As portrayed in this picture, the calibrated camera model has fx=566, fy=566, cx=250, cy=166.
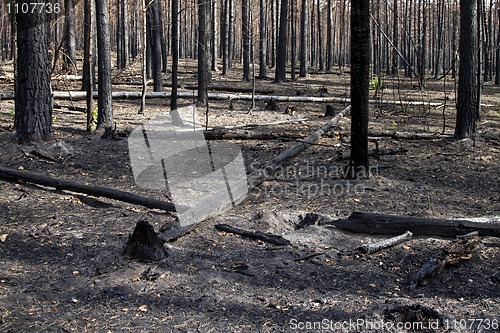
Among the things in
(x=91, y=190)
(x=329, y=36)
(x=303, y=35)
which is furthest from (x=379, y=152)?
(x=329, y=36)

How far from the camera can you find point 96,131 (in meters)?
10.5

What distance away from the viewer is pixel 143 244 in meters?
4.67

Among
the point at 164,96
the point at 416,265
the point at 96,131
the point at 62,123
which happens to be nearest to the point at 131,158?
the point at 96,131

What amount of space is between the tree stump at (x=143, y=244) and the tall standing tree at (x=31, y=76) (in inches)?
181

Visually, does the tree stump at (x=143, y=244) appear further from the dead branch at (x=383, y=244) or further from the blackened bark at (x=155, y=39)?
the blackened bark at (x=155, y=39)

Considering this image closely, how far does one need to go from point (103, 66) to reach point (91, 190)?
477cm

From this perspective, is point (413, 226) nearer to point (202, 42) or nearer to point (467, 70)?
point (467, 70)

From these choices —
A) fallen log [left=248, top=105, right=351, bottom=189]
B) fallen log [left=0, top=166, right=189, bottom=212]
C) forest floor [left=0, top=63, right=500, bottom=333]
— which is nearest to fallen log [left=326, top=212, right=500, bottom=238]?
forest floor [left=0, top=63, right=500, bottom=333]

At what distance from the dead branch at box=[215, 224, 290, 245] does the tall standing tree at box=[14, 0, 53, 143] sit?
4336 millimetres

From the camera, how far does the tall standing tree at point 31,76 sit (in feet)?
27.5

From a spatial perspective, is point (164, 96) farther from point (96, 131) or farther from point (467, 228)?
point (467, 228)

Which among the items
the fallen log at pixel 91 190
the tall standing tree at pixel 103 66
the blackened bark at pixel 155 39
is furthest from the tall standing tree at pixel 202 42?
the fallen log at pixel 91 190

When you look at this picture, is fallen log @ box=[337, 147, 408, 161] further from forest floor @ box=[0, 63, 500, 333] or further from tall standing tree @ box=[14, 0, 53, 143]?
tall standing tree @ box=[14, 0, 53, 143]

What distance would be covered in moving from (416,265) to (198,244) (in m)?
1.91
